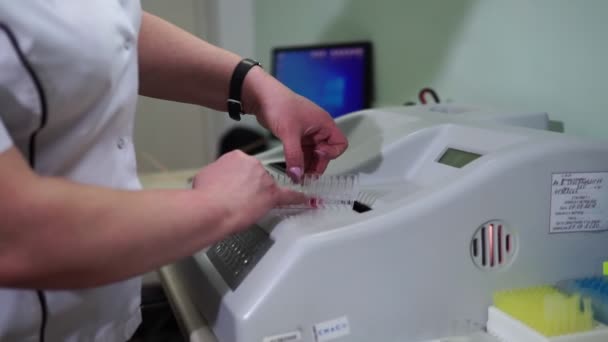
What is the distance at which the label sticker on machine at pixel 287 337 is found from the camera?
0.46 metres

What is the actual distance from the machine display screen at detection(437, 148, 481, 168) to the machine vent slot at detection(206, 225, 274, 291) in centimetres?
23

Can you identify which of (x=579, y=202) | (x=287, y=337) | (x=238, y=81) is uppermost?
(x=238, y=81)

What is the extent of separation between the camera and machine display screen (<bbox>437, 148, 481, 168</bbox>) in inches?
23.4

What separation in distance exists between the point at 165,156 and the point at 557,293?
203 cm

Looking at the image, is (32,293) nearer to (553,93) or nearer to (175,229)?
(175,229)

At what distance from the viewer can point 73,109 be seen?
0.46 meters

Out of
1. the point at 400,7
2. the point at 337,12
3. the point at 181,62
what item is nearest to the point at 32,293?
the point at 181,62

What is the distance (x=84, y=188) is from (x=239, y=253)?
8.5 inches

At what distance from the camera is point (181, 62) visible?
26.9 inches

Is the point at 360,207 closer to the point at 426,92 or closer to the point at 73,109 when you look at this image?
the point at 73,109

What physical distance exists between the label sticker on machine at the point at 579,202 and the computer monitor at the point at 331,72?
2.80 feet

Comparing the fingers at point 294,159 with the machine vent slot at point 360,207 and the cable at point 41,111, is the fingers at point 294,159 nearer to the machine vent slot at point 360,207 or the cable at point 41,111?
the machine vent slot at point 360,207

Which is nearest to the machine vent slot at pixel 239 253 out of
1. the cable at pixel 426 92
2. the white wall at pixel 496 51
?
the white wall at pixel 496 51

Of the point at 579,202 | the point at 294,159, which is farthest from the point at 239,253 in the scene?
the point at 579,202
